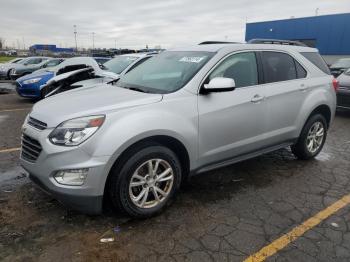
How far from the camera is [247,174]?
476 cm

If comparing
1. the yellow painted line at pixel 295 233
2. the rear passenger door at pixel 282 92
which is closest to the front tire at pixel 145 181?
the yellow painted line at pixel 295 233

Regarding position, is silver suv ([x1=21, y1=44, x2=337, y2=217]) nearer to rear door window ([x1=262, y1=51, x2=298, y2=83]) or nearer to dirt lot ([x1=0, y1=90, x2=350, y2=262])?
rear door window ([x1=262, y1=51, x2=298, y2=83])

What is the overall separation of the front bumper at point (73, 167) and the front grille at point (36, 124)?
2.9 inches

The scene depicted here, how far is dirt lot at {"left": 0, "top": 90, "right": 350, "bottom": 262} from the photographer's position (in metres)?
2.92

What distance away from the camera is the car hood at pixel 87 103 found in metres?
3.18

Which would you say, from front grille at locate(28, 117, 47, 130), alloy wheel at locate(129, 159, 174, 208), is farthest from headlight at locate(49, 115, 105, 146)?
alloy wheel at locate(129, 159, 174, 208)

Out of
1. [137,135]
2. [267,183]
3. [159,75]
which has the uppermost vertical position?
[159,75]

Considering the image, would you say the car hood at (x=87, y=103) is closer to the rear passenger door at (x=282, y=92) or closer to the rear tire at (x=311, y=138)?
the rear passenger door at (x=282, y=92)

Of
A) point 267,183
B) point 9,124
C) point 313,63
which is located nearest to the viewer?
point 267,183

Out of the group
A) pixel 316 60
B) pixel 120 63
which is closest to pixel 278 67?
pixel 316 60

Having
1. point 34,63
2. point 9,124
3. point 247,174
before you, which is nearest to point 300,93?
point 247,174

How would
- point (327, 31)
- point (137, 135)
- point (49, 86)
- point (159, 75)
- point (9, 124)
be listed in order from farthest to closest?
point (327, 31) < point (9, 124) < point (49, 86) < point (159, 75) < point (137, 135)

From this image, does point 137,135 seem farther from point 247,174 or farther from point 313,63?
point 313,63

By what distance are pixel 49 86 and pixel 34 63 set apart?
15589 mm
